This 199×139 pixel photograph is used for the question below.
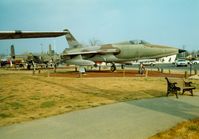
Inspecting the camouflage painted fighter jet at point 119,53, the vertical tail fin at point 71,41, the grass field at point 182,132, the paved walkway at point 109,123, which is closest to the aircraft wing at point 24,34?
the paved walkway at point 109,123

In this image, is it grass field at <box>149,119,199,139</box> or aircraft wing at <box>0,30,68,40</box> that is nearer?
grass field at <box>149,119,199,139</box>

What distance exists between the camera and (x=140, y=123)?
8633mm

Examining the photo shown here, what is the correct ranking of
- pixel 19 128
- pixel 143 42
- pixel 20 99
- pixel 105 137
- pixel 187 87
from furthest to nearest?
pixel 143 42
pixel 187 87
pixel 20 99
pixel 19 128
pixel 105 137

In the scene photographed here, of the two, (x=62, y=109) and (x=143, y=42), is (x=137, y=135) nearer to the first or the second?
(x=62, y=109)

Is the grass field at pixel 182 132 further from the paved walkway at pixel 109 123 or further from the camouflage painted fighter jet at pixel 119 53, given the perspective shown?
the camouflage painted fighter jet at pixel 119 53

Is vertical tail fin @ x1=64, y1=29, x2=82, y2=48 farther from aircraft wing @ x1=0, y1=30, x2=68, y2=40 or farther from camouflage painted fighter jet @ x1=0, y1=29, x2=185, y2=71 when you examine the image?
aircraft wing @ x1=0, y1=30, x2=68, y2=40

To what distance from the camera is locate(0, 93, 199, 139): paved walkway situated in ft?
24.6

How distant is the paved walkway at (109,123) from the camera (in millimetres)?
7505

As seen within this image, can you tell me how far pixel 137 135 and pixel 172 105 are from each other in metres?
4.86

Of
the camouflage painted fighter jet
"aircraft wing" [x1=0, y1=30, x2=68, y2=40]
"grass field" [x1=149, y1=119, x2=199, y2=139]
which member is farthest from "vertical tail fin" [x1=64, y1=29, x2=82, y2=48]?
"grass field" [x1=149, y1=119, x2=199, y2=139]

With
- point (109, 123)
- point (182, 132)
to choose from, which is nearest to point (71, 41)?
point (109, 123)

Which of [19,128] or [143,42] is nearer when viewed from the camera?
[19,128]

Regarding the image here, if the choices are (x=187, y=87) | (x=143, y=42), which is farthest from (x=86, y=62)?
(x=187, y=87)

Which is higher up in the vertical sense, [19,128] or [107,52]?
[107,52]
